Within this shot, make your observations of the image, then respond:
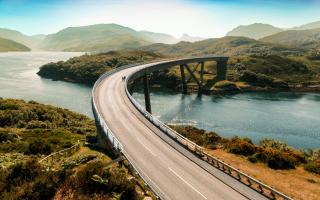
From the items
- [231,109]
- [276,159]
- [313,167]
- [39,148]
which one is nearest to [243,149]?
[276,159]

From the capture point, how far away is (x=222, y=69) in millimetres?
185625

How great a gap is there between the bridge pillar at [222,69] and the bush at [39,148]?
144015 millimetres

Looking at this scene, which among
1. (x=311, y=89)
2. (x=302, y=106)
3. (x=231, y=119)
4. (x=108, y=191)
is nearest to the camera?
(x=108, y=191)

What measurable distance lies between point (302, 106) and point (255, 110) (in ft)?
77.0

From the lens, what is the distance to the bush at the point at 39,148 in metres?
42.2

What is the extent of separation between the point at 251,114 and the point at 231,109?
8276 millimetres

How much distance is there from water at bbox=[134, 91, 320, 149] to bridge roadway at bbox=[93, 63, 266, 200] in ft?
132

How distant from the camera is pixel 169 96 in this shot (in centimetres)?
13688

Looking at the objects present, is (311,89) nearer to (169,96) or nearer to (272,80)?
(272,80)

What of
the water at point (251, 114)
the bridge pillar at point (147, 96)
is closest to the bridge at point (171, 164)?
the bridge pillar at point (147, 96)

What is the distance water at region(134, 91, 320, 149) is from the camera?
81875mm

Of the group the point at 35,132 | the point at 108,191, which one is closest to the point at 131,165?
the point at 108,191

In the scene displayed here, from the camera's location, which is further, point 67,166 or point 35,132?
point 35,132

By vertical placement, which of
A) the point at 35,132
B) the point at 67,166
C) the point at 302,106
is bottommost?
the point at 302,106
